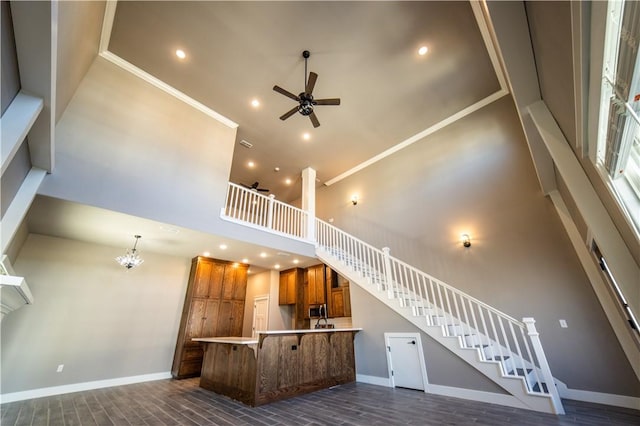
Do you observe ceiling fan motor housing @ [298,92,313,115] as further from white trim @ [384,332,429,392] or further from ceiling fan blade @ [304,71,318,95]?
white trim @ [384,332,429,392]

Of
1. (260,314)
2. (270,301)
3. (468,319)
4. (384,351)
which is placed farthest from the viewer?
(260,314)

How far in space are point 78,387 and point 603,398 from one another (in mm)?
8917

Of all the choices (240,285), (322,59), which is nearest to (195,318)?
(240,285)

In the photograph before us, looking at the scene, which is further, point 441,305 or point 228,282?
point 228,282

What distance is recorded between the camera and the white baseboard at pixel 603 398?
3.44m

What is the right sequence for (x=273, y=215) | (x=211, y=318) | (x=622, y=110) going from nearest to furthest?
1. (x=622, y=110)
2. (x=273, y=215)
3. (x=211, y=318)

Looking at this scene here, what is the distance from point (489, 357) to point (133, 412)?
5.49 meters

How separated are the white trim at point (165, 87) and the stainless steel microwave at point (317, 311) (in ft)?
17.8

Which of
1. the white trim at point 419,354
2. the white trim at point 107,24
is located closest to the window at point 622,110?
the white trim at point 419,354

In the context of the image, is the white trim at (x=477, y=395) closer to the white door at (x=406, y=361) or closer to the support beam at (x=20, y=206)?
the white door at (x=406, y=361)

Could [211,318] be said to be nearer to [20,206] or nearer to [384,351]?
[384,351]

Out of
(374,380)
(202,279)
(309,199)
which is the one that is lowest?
(374,380)

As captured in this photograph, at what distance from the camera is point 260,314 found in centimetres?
840

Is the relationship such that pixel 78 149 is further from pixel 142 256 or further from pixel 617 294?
pixel 617 294
